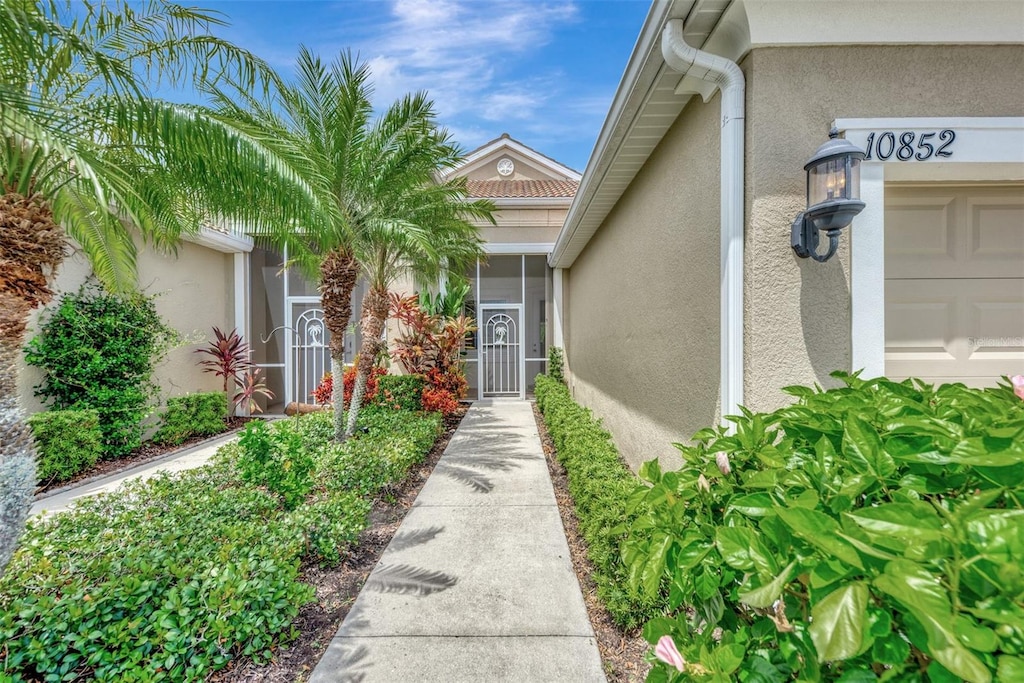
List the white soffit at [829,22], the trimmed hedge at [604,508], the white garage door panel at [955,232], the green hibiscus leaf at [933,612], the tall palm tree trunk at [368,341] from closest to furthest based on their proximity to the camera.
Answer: the green hibiscus leaf at [933,612], the white soffit at [829,22], the white garage door panel at [955,232], the trimmed hedge at [604,508], the tall palm tree trunk at [368,341]

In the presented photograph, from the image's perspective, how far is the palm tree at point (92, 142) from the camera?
3.26 m

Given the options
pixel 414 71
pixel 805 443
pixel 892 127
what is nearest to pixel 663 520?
pixel 805 443

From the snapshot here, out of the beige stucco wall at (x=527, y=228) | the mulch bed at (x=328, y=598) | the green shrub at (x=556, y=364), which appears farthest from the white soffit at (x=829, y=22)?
the green shrub at (x=556, y=364)

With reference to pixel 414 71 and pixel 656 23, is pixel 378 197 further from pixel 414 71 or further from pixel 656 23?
pixel 656 23

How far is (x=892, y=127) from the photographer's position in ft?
8.25

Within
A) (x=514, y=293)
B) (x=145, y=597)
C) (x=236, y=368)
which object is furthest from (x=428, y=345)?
(x=145, y=597)

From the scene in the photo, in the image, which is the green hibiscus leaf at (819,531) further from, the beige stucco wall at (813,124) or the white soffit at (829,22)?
the white soffit at (829,22)

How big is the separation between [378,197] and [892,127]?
6366 millimetres

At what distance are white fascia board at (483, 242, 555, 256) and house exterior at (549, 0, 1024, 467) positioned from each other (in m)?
8.89

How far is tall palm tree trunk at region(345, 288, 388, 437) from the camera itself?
7480 mm

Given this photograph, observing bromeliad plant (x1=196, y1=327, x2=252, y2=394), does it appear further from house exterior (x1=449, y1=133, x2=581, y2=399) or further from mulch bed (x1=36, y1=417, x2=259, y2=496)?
house exterior (x1=449, y1=133, x2=581, y2=399)

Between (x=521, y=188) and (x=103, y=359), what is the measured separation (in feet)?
37.6

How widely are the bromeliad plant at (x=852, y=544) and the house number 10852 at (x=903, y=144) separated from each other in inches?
60.6

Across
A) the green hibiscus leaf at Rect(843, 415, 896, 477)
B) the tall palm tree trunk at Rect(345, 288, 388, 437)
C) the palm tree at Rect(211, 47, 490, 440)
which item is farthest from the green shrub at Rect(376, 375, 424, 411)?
the green hibiscus leaf at Rect(843, 415, 896, 477)
